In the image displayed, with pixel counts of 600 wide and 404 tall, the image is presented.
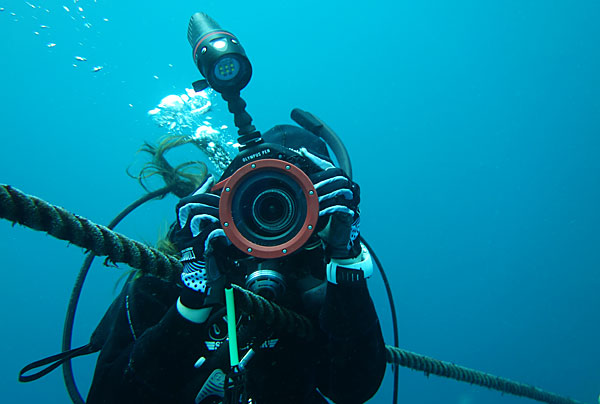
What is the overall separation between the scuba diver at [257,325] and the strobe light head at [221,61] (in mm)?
359

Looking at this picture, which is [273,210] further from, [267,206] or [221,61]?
[221,61]

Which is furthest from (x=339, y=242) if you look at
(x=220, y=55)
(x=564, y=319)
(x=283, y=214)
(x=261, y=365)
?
(x=564, y=319)

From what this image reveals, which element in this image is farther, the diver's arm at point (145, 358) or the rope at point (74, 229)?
the diver's arm at point (145, 358)

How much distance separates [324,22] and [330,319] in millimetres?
42717

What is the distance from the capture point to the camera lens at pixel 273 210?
124cm

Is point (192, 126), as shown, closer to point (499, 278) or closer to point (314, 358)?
point (314, 358)

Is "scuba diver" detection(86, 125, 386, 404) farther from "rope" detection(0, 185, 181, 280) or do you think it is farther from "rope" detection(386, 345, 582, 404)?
"rope" detection(386, 345, 582, 404)

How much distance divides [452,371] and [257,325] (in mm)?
2252

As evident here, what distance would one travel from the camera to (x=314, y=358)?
6.20ft

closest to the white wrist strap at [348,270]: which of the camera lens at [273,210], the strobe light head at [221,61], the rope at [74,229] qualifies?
the camera lens at [273,210]

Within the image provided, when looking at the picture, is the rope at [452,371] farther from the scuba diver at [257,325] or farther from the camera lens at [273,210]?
the camera lens at [273,210]

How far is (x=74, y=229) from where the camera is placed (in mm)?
1035

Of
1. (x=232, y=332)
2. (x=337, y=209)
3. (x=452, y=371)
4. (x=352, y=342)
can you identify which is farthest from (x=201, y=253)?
(x=452, y=371)

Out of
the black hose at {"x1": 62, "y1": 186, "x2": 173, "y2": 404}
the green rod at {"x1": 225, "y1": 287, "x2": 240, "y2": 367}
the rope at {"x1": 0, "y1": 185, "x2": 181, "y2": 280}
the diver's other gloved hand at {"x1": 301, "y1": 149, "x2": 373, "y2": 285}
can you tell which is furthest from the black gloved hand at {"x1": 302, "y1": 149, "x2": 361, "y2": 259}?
the black hose at {"x1": 62, "y1": 186, "x2": 173, "y2": 404}
